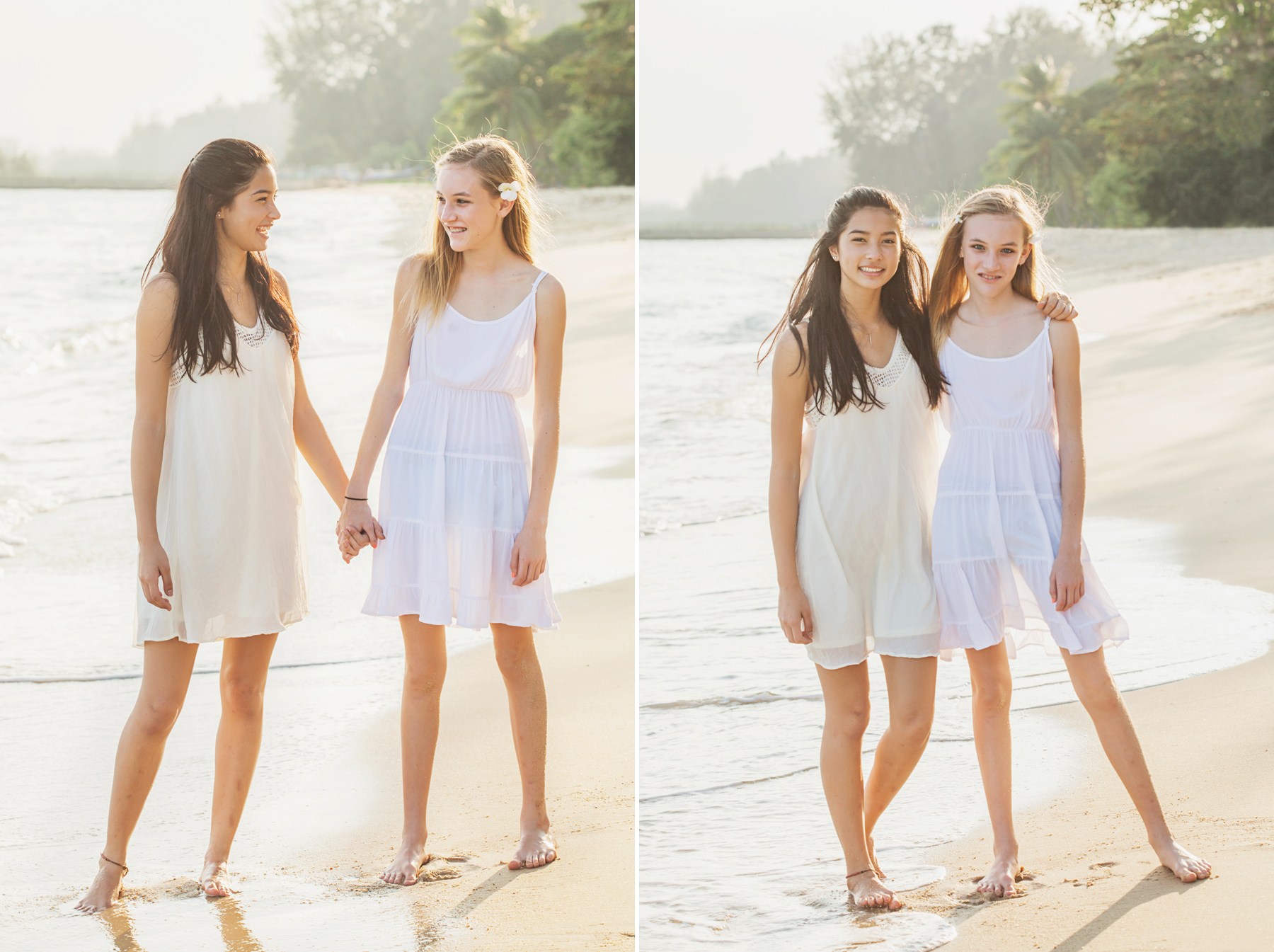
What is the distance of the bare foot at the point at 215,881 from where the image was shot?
9.29 feet

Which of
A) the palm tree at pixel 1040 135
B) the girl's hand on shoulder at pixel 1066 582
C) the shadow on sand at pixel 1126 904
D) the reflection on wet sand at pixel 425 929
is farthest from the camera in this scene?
the palm tree at pixel 1040 135

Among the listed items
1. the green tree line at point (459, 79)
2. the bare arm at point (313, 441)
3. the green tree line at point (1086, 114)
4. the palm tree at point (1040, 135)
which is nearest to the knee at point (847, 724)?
the bare arm at point (313, 441)

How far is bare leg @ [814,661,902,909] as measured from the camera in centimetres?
273

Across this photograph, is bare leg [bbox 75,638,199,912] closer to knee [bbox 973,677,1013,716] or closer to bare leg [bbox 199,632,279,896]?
bare leg [bbox 199,632,279,896]

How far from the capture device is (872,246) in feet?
8.91

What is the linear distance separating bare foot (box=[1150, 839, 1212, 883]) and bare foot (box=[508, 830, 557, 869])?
53.9 inches

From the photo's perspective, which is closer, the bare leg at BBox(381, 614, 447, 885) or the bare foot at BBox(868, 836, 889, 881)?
the bare foot at BBox(868, 836, 889, 881)

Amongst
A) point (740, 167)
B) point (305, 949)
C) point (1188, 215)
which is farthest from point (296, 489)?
point (740, 167)

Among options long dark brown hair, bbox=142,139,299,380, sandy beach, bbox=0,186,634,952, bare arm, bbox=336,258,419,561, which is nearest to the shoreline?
sandy beach, bbox=0,186,634,952

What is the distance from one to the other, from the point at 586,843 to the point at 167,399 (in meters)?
1.46

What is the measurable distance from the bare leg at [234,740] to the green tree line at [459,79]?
24015 mm

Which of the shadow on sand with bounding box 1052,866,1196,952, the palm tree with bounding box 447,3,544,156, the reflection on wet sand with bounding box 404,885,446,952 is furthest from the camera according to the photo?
the palm tree with bounding box 447,3,544,156

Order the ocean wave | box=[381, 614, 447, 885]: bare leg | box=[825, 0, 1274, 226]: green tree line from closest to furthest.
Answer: box=[381, 614, 447, 885]: bare leg
the ocean wave
box=[825, 0, 1274, 226]: green tree line

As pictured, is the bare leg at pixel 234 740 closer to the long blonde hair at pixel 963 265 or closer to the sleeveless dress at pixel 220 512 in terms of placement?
the sleeveless dress at pixel 220 512
